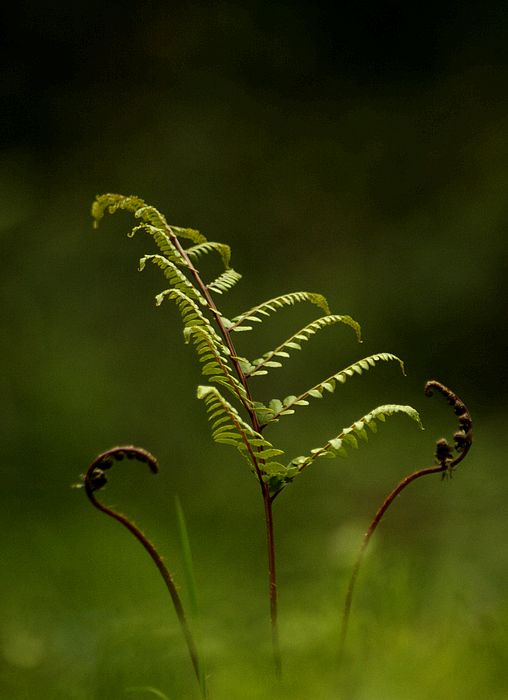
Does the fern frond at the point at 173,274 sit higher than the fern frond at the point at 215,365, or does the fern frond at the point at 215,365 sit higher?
the fern frond at the point at 173,274

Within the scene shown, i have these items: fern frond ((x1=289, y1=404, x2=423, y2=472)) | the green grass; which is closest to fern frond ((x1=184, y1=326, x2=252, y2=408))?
fern frond ((x1=289, y1=404, x2=423, y2=472))

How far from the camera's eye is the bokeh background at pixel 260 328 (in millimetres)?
1583

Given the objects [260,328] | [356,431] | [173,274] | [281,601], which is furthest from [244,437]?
[260,328]

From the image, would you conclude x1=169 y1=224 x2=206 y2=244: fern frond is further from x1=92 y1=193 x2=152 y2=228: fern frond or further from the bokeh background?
the bokeh background

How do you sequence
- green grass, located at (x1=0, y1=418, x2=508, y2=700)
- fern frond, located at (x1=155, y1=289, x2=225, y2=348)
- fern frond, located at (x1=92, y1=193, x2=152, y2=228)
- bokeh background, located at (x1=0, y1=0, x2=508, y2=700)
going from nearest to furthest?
green grass, located at (x1=0, y1=418, x2=508, y2=700), fern frond, located at (x1=155, y1=289, x2=225, y2=348), fern frond, located at (x1=92, y1=193, x2=152, y2=228), bokeh background, located at (x1=0, y1=0, x2=508, y2=700)

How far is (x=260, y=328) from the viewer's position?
19.5ft

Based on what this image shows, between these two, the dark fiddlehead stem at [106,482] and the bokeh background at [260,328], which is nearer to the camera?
the dark fiddlehead stem at [106,482]

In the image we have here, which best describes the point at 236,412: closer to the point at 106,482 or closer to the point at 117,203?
the point at 106,482

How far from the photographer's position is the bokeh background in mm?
1583

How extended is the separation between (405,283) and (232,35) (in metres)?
3.17

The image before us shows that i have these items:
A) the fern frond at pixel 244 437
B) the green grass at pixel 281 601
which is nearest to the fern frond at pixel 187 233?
the fern frond at pixel 244 437

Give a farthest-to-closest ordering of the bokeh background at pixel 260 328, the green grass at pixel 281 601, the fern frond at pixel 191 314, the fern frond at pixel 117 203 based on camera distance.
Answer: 1. the bokeh background at pixel 260 328
2. the fern frond at pixel 117 203
3. the fern frond at pixel 191 314
4. the green grass at pixel 281 601

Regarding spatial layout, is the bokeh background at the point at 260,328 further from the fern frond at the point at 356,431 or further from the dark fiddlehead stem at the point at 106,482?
the fern frond at the point at 356,431

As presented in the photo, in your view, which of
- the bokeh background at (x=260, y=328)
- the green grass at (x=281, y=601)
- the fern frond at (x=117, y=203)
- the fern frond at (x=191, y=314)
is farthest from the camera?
the bokeh background at (x=260, y=328)
